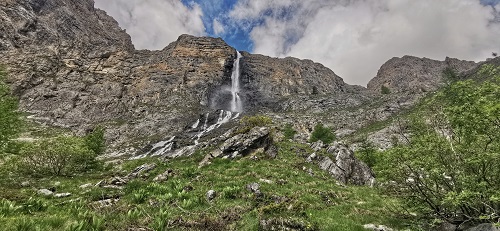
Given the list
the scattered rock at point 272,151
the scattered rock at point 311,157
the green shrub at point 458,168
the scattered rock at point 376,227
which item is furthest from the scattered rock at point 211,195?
the scattered rock at point 311,157

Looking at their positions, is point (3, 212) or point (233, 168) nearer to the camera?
point (3, 212)

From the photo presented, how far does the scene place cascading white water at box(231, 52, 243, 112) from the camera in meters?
131

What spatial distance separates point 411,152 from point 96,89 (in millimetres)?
136018

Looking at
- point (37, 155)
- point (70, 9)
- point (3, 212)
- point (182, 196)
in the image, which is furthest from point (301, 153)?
point (70, 9)

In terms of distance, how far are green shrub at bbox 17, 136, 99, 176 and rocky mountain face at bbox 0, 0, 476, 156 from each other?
54571 mm

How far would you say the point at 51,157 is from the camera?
953 inches

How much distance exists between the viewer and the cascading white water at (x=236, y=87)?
13100 centimetres

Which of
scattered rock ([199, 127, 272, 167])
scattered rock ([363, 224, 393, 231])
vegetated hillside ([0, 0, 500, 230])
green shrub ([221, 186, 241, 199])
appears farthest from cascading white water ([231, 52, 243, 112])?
scattered rock ([363, 224, 393, 231])

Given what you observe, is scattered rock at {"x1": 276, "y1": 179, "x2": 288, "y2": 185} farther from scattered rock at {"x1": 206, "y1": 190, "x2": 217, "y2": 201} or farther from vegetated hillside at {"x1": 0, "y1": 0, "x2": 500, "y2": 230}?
scattered rock at {"x1": 206, "y1": 190, "x2": 217, "y2": 201}

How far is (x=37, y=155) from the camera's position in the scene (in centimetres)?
2377

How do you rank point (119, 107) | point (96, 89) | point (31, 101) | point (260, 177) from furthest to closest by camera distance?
point (96, 89) → point (119, 107) → point (31, 101) → point (260, 177)

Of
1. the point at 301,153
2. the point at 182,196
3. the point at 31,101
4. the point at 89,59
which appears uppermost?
the point at 89,59

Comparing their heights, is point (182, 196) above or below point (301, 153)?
below

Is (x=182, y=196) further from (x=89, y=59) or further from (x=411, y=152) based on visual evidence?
(x=89, y=59)
